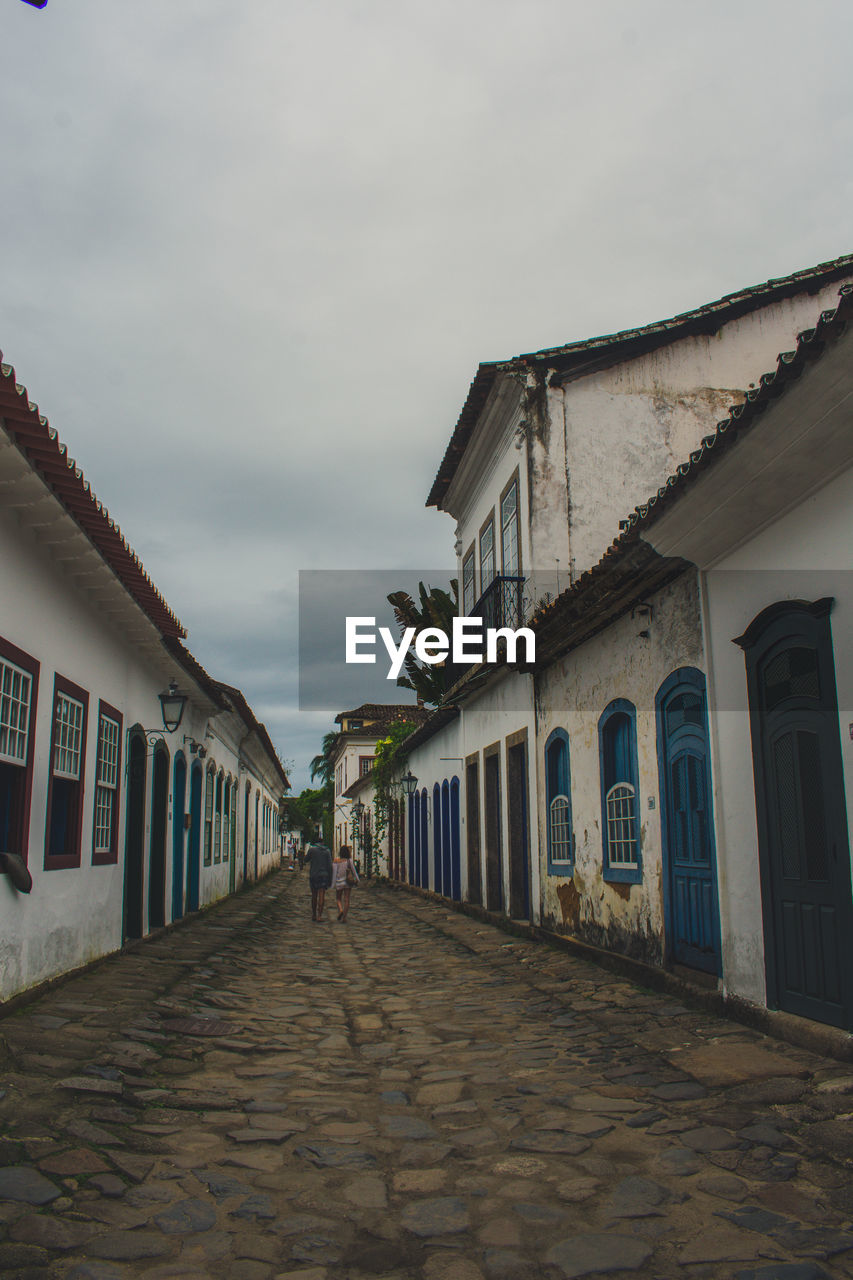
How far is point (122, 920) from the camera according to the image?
10.4 meters

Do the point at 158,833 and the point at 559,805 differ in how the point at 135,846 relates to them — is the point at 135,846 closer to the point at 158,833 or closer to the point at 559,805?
the point at 158,833

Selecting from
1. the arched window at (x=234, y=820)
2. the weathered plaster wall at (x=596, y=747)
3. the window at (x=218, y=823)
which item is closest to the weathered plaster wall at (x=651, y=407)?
the weathered plaster wall at (x=596, y=747)

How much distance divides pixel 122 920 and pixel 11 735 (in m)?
4.14

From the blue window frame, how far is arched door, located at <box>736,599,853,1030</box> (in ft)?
8.23

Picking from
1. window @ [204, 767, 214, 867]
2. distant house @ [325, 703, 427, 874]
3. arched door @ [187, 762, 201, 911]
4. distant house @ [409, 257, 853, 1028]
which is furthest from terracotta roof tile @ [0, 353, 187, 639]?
distant house @ [325, 703, 427, 874]

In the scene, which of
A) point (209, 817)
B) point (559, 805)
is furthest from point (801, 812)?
point (209, 817)

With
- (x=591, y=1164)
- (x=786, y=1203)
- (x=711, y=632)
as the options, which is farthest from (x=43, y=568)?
(x=786, y=1203)

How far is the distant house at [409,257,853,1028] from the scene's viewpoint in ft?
19.0

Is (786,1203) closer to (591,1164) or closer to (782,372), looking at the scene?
(591,1164)

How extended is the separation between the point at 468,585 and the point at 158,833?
293 inches

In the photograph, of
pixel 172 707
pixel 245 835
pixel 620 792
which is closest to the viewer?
pixel 620 792

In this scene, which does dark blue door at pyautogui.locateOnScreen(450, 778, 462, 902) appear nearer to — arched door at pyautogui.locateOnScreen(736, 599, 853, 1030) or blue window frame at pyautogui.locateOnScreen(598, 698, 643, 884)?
blue window frame at pyautogui.locateOnScreen(598, 698, 643, 884)

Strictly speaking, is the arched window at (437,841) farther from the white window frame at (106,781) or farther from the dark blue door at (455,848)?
the white window frame at (106,781)

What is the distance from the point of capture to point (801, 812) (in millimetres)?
6137
